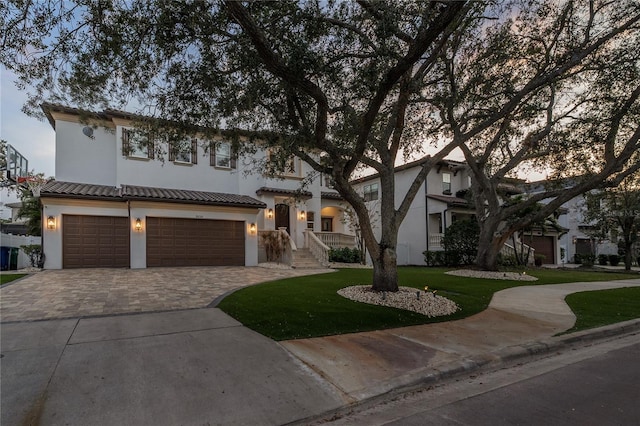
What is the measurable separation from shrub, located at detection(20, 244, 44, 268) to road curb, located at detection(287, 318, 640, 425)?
16.0 m

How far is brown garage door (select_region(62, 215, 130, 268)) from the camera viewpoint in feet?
51.1

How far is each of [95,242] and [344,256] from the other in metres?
11.9

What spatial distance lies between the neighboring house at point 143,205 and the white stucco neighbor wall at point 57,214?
3cm

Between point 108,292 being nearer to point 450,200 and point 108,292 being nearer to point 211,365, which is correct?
point 211,365

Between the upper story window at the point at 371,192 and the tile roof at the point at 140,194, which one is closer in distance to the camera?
the tile roof at the point at 140,194

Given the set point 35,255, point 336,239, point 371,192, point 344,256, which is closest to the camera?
point 35,255

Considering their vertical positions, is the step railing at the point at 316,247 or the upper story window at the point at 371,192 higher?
the upper story window at the point at 371,192

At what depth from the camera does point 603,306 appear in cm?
923

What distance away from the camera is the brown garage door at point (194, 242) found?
1673 centimetres

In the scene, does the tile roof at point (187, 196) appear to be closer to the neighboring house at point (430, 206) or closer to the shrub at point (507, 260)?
the neighboring house at point (430, 206)

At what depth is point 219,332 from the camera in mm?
6020

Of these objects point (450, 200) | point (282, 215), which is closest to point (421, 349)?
point (282, 215)

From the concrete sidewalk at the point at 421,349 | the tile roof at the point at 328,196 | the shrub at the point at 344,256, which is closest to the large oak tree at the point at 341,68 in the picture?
the concrete sidewalk at the point at 421,349

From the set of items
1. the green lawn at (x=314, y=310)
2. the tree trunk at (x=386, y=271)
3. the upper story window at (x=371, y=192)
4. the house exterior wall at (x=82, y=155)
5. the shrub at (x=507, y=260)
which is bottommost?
the shrub at (x=507, y=260)
